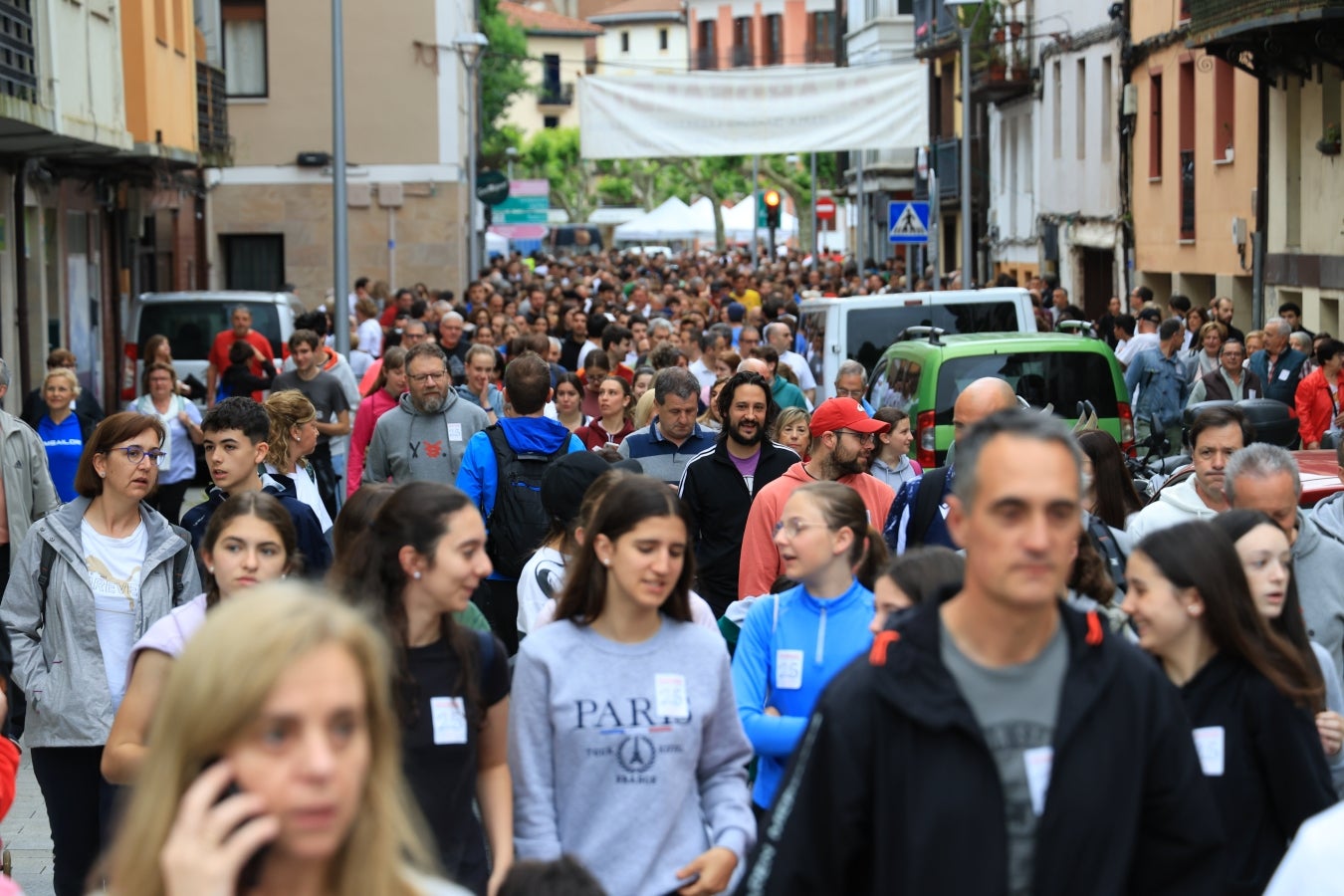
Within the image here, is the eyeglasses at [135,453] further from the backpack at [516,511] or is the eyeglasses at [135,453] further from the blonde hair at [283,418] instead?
the backpack at [516,511]

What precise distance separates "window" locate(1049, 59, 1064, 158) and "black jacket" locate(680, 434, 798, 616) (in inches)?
1130

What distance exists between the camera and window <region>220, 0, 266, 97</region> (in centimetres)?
3872

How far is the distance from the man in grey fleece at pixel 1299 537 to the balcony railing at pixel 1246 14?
15.1m

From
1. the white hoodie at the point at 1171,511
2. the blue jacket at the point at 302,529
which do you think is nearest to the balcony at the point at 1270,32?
the white hoodie at the point at 1171,511

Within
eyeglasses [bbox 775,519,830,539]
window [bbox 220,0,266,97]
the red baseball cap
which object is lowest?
eyeglasses [bbox 775,519,830,539]

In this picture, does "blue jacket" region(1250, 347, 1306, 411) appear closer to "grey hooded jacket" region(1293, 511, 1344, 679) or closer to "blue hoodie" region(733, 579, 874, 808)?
"grey hooded jacket" region(1293, 511, 1344, 679)

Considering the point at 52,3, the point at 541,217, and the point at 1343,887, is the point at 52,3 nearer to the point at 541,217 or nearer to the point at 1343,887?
the point at 1343,887

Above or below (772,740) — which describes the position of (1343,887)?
above

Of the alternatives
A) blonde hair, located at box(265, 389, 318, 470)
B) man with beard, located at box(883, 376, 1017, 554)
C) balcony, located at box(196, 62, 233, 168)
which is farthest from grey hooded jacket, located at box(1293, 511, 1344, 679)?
balcony, located at box(196, 62, 233, 168)

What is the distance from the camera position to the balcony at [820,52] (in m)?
99.5

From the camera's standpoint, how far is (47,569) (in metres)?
6.47

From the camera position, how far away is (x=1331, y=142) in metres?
22.0

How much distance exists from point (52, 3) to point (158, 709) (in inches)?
640

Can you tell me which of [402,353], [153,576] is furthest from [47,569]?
[402,353]
